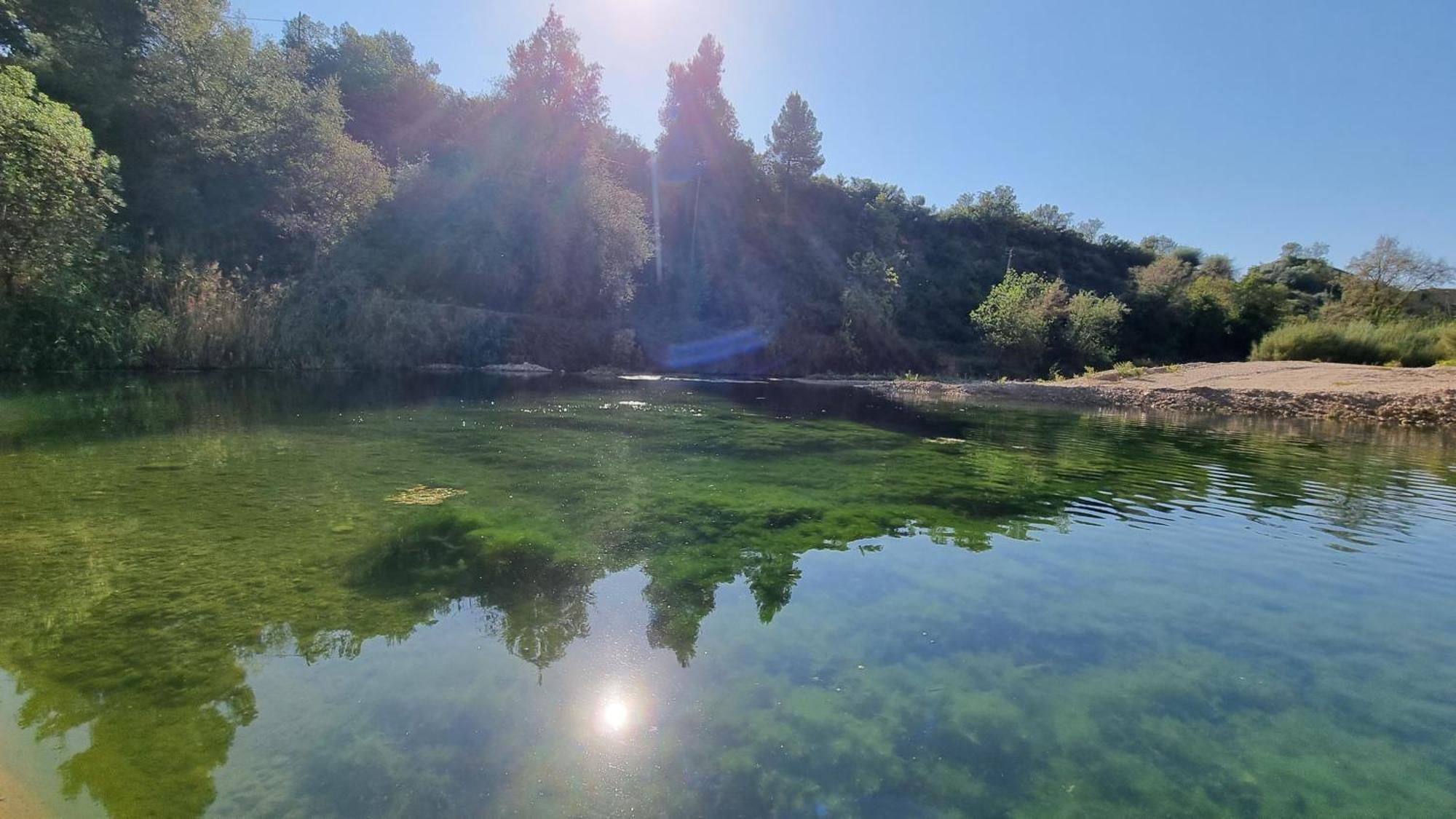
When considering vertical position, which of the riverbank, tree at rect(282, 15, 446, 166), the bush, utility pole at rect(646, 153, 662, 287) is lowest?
the riverbank

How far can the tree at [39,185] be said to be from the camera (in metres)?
16.2

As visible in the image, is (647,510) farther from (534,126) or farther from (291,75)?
(291,75)

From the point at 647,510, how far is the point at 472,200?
31.7 meters

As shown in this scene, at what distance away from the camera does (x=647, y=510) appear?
6.88 metres

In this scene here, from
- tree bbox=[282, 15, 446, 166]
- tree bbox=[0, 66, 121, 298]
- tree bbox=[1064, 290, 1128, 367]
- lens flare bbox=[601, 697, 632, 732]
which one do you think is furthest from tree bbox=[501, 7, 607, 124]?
lens flare bbox=[601, 697, 632, 732]

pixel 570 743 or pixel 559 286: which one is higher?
pixel 559 286

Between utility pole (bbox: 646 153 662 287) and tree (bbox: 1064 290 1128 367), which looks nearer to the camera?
tree (bbox: 1064 290 1128 367)

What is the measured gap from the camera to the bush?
83.1ft

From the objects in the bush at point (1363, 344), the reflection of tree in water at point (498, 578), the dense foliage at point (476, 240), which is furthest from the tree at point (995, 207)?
the reflection of tree in water at point (498, 578)

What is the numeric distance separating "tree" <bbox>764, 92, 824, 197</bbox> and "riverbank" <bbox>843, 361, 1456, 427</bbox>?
3154cm

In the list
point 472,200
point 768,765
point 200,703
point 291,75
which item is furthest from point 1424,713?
point 291,75

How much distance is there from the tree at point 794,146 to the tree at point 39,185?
44.4 metres

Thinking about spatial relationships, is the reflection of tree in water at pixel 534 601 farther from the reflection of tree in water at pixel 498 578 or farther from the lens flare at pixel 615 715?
the lens flare at pixel 615 715

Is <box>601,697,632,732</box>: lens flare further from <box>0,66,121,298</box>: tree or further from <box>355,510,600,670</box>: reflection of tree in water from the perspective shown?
<box>0,66,121,298</box>: tree
